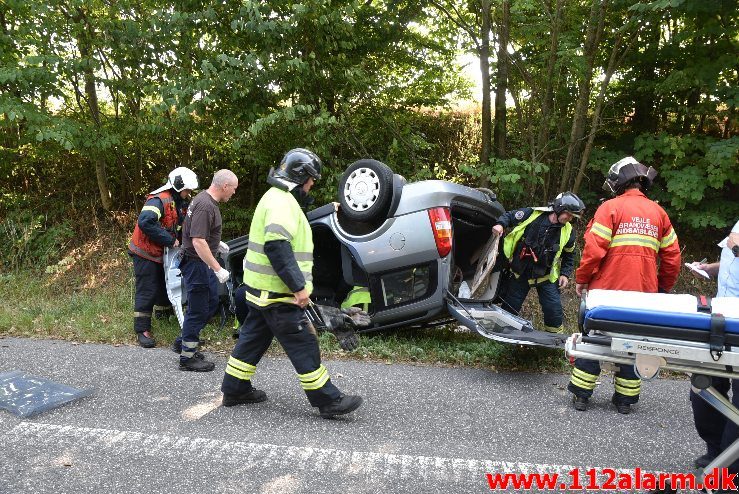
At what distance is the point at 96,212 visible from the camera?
32.4 ft

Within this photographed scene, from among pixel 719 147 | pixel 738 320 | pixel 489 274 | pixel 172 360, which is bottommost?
pixel 172 360

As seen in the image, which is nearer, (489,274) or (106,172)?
(489,274)

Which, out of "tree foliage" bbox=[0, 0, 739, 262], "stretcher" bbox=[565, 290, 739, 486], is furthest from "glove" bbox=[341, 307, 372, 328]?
"stretcher" bbox=[565, 290, 739, 486]

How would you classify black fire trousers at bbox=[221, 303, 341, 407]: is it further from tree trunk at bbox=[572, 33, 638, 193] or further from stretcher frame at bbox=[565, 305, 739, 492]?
tree trunk at bbox=[572, 33, 638, 193]

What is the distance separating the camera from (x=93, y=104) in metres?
8.74

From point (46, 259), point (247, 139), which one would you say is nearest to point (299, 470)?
point (247, 139)

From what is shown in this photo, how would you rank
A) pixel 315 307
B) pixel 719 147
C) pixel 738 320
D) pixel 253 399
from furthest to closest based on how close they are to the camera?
pixel 719 147
pixel 315 307
pixel 253 399
pixel 738 320

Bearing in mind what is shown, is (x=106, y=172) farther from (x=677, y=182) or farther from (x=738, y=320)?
(x=738, y=320)

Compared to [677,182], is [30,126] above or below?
above

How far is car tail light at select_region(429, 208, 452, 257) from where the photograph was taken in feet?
16.0

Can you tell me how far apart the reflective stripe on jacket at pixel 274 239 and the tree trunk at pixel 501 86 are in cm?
531

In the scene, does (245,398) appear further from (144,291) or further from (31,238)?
(31,238)

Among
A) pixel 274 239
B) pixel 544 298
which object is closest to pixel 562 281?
pixel 544 298

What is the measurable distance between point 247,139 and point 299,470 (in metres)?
4.72
